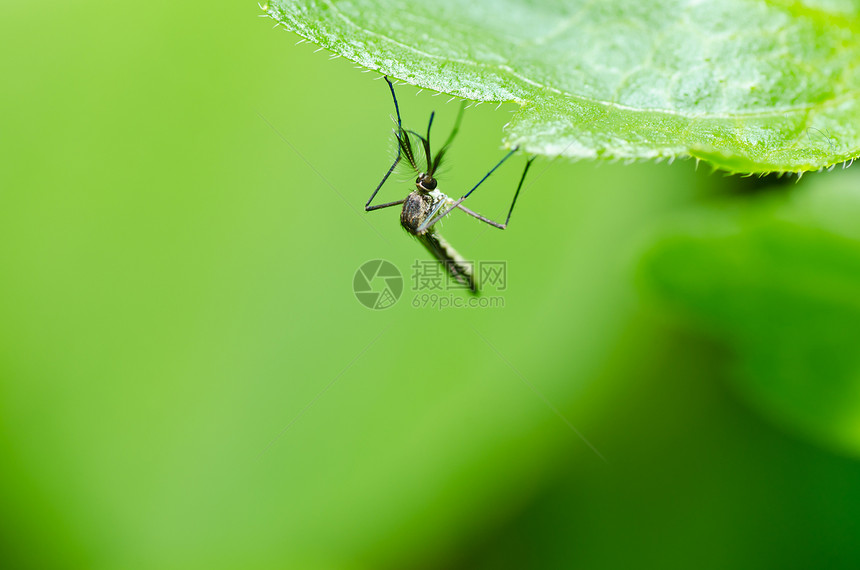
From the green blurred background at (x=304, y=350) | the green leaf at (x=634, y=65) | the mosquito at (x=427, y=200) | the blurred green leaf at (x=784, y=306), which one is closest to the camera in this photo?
the green leaf at (x=634, y=65)

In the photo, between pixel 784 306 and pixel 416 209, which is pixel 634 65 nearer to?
pixel 784 306

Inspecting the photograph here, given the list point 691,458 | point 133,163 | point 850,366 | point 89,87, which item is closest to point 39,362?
point 133,163

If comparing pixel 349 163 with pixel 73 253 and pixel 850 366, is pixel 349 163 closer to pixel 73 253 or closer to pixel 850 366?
pixel 73 253

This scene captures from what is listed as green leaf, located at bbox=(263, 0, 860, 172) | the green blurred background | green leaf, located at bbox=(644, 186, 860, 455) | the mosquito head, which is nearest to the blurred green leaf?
green leaf, located at bbox=(644, 186, 860, 455)

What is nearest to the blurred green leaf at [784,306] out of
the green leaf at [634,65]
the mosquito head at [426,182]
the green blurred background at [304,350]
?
the green blurred background at [304,350]

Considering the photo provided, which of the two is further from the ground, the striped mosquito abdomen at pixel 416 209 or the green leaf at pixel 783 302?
the striped mosquito abdomen at pixel 416 209

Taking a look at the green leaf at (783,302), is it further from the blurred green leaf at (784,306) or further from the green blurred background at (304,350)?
the green blurred background at (304,350)

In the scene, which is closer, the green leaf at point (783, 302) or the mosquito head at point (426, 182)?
the green leaf at point (783, 302)

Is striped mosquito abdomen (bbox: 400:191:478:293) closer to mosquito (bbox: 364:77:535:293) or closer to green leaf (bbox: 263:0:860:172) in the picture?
mosquito (bbox: 364:77:535:293)

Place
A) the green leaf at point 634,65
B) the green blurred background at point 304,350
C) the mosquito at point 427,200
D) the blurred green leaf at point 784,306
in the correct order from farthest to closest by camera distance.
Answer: the green blurred background at point 304,350, the mosquito at point 427,200, the blurred green leaf at point 784,306, the green leaf at point 634,65
